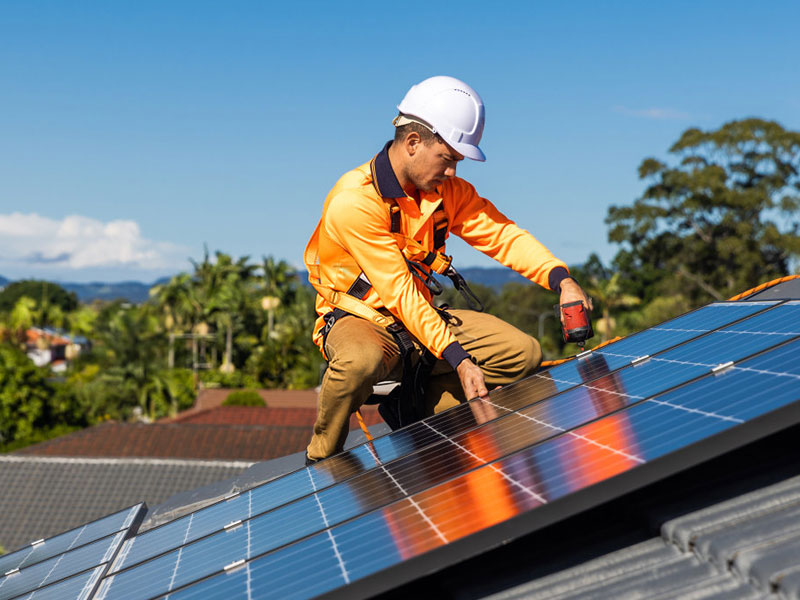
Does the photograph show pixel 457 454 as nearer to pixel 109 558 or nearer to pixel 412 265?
pixel 109 558

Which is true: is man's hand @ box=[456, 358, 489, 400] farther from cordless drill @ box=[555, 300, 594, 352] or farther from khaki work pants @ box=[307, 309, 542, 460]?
cordless drill @ box=[555, 300, 594, 352]

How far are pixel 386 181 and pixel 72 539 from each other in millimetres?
2848

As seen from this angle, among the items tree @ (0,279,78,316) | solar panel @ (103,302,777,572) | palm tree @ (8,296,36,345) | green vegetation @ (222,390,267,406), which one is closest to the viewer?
solar panel @ (103,302,777,572)

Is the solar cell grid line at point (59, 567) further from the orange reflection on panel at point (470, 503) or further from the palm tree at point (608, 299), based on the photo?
the palm tree at point (608, 299)

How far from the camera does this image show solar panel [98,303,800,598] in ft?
12.2

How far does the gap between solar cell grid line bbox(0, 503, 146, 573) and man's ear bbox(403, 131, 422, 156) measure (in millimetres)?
2652

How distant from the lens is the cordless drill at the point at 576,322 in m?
5.60

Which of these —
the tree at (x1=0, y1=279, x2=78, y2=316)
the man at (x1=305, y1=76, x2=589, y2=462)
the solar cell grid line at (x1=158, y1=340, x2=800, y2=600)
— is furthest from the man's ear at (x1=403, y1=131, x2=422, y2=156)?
the tree at (x1=0, y1=279, x2=78, y2=316)

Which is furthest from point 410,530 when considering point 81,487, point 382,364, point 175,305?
point 175,305

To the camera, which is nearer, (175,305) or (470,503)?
(470,503)

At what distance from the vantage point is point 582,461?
322cm

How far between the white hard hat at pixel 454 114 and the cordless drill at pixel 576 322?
104cm

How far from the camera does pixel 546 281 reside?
605 centimetres

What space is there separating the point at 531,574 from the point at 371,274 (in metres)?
2.48
